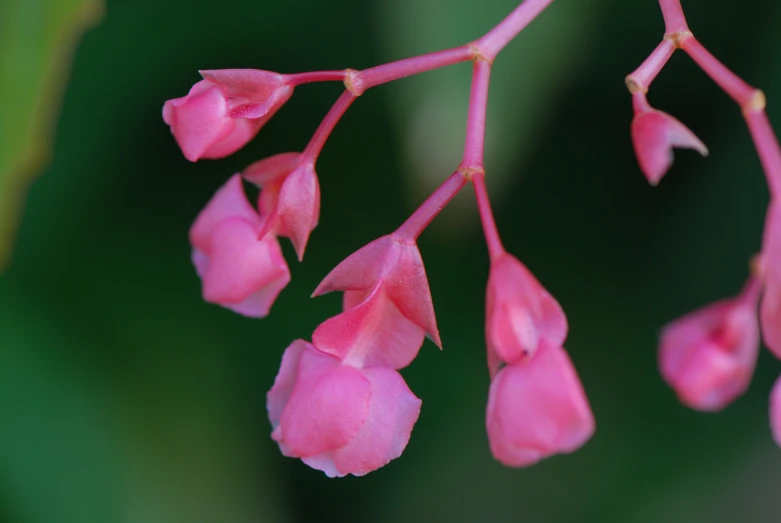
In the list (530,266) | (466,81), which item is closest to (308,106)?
(466,81)

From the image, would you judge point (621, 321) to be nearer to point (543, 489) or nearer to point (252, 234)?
point (543, 489)

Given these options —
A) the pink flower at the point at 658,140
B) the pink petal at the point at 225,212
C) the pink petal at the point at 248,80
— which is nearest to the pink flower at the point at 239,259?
the pink petal at the point at 225,212

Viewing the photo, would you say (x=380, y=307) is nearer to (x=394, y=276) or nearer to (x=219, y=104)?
(x=394, y=276)

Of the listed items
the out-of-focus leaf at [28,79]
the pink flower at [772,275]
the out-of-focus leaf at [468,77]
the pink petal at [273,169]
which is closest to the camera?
the pink flower at [772,275]

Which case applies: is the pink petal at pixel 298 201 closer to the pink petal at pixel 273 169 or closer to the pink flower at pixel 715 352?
the pink petal at pixel 273 169

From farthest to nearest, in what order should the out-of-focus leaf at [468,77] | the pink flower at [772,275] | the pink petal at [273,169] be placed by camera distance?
the out-of-focus leaf at [468,77] < the pink petal at [273,169] < the pink flower at [772,275]

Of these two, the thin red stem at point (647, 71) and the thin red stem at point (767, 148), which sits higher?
the thin red stem at point (647, 71)
